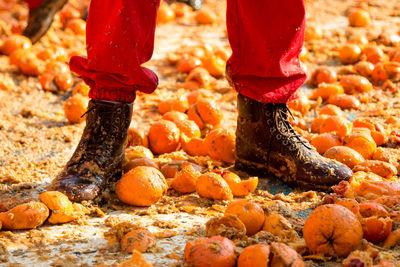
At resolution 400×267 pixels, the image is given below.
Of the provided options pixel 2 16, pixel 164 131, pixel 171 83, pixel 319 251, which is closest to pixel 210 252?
pixel 319 251

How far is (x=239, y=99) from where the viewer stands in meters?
2.40

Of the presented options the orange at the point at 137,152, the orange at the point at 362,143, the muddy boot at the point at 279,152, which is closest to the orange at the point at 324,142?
the orange at the point at 362,143

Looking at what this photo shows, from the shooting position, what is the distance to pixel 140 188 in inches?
80.8

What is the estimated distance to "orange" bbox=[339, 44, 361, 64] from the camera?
425 centimetres

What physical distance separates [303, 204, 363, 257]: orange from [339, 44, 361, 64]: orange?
2872mm

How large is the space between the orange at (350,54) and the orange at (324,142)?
1817 mm

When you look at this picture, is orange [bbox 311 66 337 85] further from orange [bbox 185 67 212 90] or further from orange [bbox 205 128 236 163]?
orange [bbox 205 128 236 163]

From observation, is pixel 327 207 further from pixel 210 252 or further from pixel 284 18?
pixel 284 18

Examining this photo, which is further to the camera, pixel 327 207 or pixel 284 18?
pixel 284 18

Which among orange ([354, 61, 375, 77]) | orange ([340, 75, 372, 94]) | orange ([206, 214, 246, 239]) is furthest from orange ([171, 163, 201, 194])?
orange ([354, 61, 375, 77])

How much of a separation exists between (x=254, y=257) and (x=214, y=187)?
665 mm

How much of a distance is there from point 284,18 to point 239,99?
44 centimetres

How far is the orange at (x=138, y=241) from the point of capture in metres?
1.68

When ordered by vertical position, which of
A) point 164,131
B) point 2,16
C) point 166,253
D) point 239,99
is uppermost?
point 2,16
